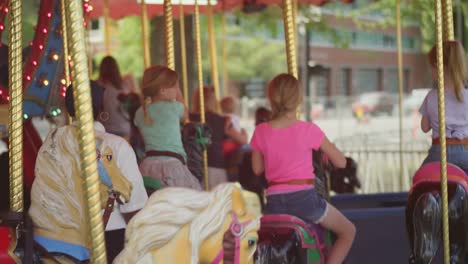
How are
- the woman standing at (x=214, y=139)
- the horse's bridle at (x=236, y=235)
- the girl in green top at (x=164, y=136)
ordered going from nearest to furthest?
the horse's bridle at (x=236, y=235) → the girl in green top at (x=164, y=136) → the woman standing at (x=214, y=139)

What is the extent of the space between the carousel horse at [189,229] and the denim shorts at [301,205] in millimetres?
1275

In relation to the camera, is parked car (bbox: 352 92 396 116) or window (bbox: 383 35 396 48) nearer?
parked car (bbox: 352 92 396 116)

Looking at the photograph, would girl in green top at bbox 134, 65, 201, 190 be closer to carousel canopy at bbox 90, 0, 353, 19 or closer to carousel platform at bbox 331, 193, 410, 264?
carousel platform at bbox 331, 193, 410, 264

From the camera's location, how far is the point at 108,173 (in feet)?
10.2

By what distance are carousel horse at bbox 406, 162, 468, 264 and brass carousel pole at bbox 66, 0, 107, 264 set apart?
2329 millimetres

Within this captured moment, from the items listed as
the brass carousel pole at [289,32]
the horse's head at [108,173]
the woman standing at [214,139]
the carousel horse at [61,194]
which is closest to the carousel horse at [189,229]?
the carousel horse at [61,194]

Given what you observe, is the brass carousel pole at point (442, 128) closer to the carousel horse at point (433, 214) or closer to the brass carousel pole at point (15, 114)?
the carousel horse at point (433, 214)

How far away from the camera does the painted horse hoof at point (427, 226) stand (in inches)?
164

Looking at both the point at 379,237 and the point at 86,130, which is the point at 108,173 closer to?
the point at 86,130

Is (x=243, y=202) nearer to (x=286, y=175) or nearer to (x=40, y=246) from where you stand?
(x=40, y=246)

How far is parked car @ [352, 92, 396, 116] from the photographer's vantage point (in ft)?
92.6

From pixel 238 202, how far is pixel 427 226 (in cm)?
185

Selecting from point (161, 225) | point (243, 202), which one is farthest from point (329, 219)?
point (161, 225)

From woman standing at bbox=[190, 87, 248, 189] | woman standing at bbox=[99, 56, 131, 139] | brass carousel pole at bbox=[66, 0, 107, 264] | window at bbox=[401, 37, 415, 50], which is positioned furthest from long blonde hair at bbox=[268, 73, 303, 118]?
window at bbox=[401, 37, 415, 50]
